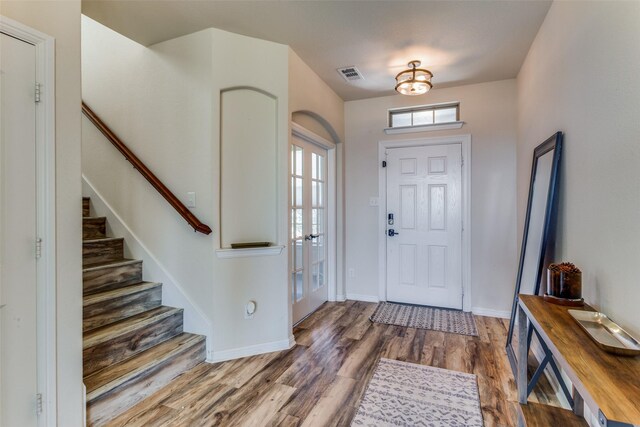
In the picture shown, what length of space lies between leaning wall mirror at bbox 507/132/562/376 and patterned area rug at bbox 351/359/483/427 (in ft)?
1.21

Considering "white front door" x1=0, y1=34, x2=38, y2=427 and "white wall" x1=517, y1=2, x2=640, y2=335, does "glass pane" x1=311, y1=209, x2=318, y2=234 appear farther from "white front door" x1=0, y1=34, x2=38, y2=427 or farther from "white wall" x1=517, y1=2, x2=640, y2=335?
"white front door" x1=0, y1=34, x2=38, y2=427

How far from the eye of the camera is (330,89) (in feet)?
12.3

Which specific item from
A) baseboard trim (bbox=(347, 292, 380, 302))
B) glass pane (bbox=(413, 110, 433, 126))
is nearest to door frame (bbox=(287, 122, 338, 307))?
baseboard trim (bbox=(347, 292, 380, 302))

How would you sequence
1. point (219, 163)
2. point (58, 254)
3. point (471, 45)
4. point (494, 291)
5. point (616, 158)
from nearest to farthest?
1. point (616, 158)
2. point (58, 254)
3. point (219, 163)
4. point (471, 45)
5. point (494, 291)

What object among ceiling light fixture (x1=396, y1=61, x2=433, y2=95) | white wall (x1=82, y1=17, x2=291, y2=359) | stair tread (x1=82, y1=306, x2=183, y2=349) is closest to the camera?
stair tread (x1=82, y1=306, x2=183, y2=349)

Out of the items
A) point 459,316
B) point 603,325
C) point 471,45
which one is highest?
point 471,45

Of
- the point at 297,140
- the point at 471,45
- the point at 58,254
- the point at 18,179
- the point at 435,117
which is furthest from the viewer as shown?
the point at 435,117

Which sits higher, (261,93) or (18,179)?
(261,93)

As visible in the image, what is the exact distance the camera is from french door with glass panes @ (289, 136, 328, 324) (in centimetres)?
327

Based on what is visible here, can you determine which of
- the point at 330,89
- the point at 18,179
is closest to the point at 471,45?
the point at 330,89

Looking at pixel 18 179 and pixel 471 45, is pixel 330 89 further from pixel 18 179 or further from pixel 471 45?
pixel 18 179

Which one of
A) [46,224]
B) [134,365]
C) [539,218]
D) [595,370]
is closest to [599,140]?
[539,218]

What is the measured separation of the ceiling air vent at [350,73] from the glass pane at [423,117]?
2.97ft

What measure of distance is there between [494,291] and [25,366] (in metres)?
3.93
